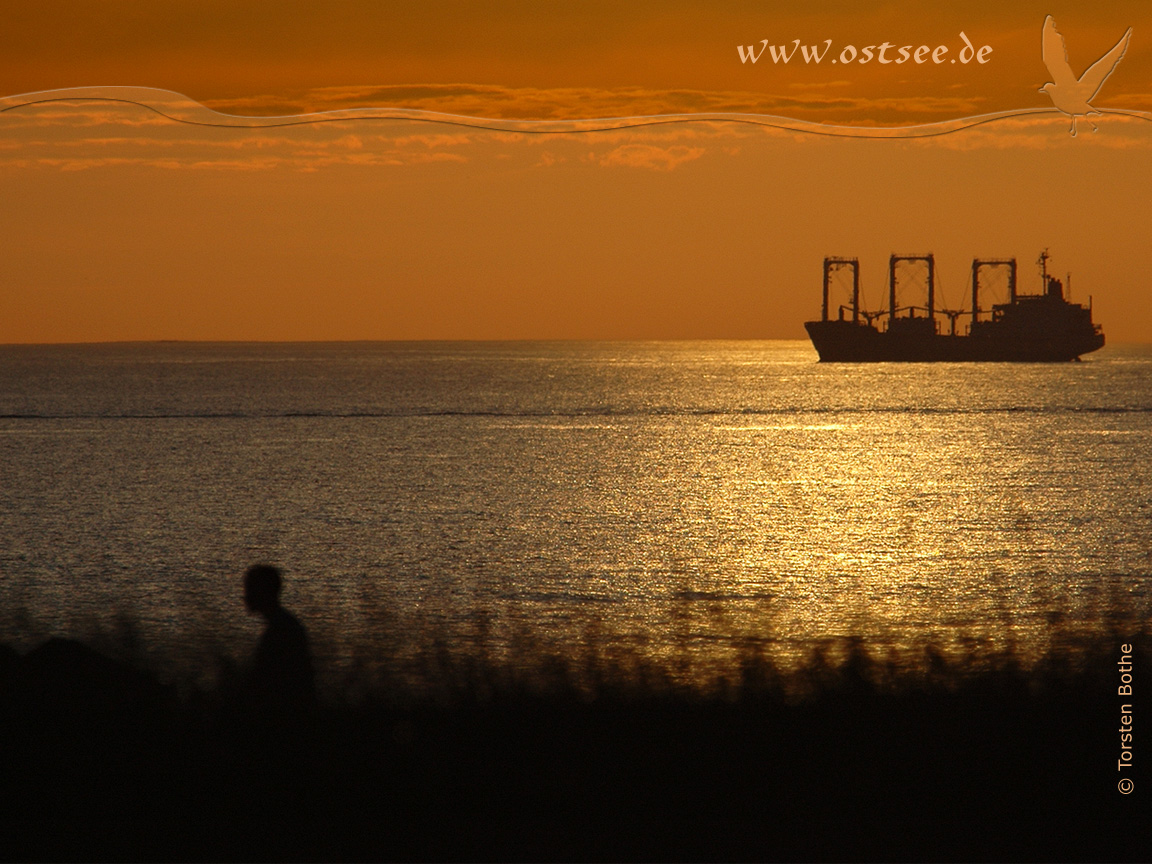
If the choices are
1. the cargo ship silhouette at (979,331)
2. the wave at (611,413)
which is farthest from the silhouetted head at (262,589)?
the cargo ship silhouette at (979,331)

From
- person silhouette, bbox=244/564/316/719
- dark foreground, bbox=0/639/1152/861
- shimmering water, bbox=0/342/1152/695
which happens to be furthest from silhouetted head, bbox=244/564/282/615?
shimmering water, bbox=0/342/1152/695

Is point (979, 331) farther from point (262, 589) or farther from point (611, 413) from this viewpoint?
point (262, 589)

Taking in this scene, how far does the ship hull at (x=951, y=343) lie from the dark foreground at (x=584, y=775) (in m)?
167

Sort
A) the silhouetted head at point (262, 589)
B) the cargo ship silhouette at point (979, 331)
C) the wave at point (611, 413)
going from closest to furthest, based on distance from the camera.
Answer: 1. the silhouetted head at point (262, 589)
2. the wave at point (611, 413)
3. the cargo ship silhouette at point (979, 331)

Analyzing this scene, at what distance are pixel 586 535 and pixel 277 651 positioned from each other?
26214mm

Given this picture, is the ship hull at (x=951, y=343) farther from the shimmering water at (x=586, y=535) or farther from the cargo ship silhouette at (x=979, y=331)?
the shimmering water at (x=586, y=535)

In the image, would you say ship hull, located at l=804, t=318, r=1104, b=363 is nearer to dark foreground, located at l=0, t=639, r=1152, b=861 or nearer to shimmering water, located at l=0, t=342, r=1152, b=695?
shimmering water, located at l=0, t=342, r=1152, b=695

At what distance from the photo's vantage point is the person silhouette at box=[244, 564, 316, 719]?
6496 mm

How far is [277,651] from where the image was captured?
6695 mm

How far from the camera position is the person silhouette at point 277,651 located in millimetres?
6496

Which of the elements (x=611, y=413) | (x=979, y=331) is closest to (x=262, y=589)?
(x=611, y=413)

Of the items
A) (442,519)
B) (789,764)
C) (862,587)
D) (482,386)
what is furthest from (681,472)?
(482,386)

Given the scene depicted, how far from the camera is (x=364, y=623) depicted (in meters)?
19.3

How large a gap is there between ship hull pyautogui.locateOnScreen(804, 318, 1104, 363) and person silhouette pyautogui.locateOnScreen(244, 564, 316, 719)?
16937 cm
